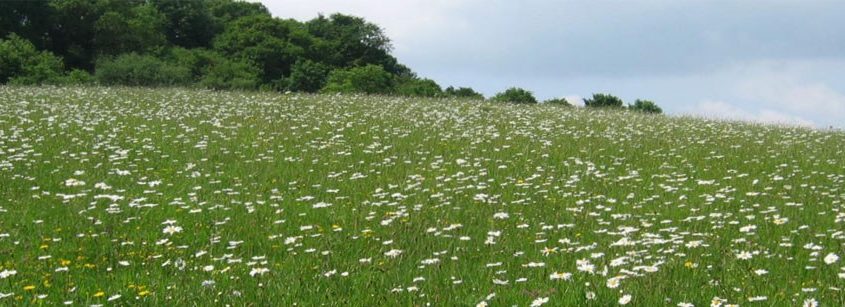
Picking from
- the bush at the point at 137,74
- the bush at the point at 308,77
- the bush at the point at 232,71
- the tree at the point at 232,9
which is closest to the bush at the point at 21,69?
the bush at the point at 137,74

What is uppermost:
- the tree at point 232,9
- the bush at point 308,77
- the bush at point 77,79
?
the tree at point 232,9

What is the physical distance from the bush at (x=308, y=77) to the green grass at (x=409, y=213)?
32.2m

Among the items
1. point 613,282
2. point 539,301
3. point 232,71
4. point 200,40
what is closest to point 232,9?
point 200,40

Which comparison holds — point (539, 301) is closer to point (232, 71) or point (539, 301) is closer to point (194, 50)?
point (232, 71)

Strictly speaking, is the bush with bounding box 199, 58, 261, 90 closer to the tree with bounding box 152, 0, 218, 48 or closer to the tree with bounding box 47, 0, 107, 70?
the tree with bounding box 47, 0, 107, 70

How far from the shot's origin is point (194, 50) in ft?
200

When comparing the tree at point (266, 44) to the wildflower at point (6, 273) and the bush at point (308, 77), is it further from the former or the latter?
the wildflower at point (6, 273)

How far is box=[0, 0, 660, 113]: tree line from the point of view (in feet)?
115

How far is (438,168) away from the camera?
39.6 feet

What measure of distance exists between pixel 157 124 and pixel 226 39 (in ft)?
167

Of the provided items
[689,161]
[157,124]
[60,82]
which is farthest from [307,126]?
[60,82]

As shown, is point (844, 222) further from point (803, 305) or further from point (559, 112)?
point (559, 112)

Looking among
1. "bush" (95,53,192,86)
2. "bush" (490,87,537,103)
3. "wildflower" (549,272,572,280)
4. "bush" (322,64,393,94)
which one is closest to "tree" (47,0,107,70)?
"bush" (322,64,393,94)

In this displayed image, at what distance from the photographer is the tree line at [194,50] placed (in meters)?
35.1
